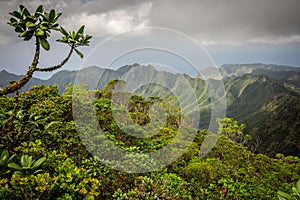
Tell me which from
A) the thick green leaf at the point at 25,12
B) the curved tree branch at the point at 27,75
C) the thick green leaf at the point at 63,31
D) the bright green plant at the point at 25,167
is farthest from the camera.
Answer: the thick green leaf at the point at 63,31

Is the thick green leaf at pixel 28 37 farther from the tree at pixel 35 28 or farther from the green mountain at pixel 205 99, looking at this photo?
the green mountain at pixel 205 99

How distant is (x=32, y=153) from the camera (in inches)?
181

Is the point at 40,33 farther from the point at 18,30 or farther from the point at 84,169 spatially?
the point at 84,169

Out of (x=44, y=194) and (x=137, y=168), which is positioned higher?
(x=44, y=194)

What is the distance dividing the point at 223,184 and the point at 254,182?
70.1 inches

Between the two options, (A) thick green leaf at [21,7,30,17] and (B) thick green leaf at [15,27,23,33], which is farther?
(B) thick green leaf at [15,27,23,33]

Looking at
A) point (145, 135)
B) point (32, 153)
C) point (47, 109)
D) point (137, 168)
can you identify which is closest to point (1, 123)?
point (32, 153)

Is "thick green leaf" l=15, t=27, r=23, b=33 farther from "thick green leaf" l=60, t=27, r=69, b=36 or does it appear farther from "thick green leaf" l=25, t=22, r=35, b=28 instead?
"thick green leaf" l=60, t=27, r=69, b=36

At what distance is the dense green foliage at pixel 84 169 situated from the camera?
12.1ft

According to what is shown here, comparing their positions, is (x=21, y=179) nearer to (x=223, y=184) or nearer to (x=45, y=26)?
(x=45, y=26)

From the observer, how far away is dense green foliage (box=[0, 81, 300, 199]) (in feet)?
12.1

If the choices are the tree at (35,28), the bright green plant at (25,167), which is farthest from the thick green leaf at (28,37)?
the bright green plant at (25,167)

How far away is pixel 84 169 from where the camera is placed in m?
4.38

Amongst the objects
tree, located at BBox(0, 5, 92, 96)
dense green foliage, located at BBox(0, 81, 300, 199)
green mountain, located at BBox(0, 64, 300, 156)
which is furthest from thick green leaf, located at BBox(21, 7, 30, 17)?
green mountain, located at BBox(0, 64, 300, 156)
